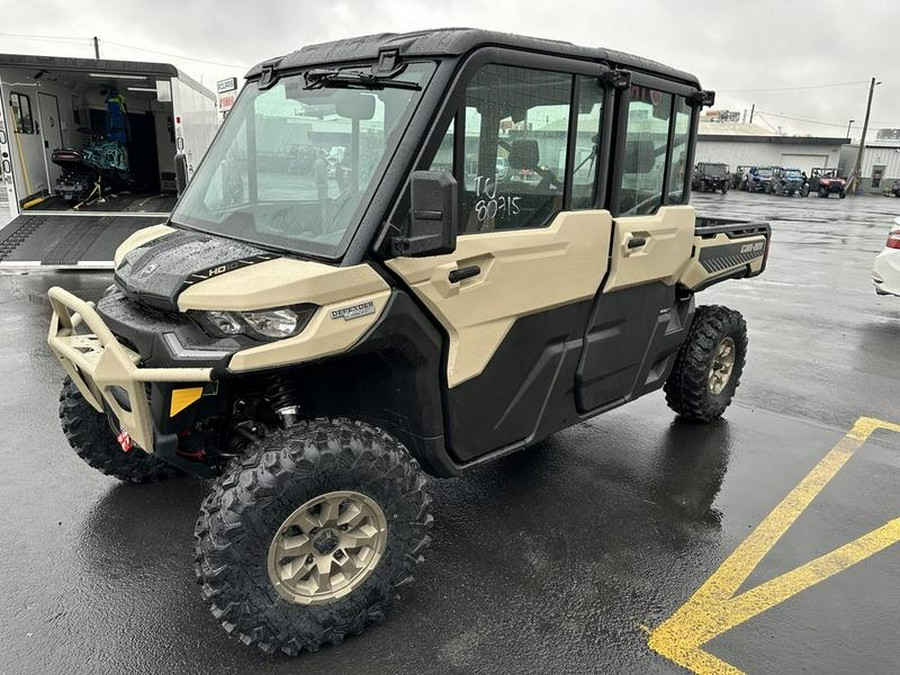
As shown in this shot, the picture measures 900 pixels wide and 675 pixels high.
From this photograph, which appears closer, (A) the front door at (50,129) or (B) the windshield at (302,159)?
(B) the windshield at (302,159)

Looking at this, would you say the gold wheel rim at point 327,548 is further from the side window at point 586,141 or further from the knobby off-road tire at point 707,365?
the knobby off-road tire at point 707,365

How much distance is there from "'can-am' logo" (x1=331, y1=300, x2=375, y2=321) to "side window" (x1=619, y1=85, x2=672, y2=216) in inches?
68.6

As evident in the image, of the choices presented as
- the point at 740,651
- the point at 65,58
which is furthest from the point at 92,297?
the point at 740,651

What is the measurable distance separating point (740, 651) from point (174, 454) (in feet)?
8.07

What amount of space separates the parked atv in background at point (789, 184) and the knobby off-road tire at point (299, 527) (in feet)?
153

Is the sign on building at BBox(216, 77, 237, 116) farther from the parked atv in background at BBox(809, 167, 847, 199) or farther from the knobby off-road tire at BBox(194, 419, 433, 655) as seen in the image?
the parked atv in background at BBox(809, 167, 847, 199)

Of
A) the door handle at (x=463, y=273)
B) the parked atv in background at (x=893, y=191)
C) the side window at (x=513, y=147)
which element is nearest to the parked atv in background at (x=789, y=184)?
the parked atv in background at (x=893, y=191)

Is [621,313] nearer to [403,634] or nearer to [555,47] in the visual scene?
[555,47]

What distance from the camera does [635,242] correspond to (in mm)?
3781

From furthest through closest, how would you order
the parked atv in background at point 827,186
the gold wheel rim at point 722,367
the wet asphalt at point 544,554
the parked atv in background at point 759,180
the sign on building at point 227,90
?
the parked atv in background at point 759,180 → the parked atv in background at point 827,186 → the sign on building at point 227,90 → the gold wheel rim at point 722,367 → the wet asphalt at point 544,554

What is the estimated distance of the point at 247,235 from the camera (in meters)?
2.99

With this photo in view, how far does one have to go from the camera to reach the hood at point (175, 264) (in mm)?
2545

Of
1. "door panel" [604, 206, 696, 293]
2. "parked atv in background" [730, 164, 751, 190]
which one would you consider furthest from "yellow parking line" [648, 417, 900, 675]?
"parked atv in background" [730, 164, 751, 190]

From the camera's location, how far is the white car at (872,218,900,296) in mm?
8438
